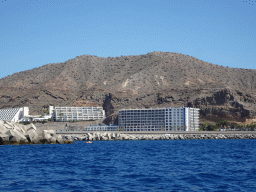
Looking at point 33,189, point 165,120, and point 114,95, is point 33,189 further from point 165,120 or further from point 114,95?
point 114,95

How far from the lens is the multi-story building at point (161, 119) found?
156250 millimetres

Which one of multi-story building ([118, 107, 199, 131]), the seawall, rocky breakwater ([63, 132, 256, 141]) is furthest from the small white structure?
rocky breakwater ([63, 132, 256, 141])

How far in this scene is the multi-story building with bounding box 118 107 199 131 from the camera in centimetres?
15625

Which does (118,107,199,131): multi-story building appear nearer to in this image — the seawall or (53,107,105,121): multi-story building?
the seawall

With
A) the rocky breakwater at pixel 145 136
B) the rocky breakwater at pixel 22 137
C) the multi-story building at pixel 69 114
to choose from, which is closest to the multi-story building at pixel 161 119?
the multi-story building at pixel 69 114

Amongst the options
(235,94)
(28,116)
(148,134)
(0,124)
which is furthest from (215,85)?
(0,124)

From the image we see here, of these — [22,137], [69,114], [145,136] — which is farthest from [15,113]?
[22,137]

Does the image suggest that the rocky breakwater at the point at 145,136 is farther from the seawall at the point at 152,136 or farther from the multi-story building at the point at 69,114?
the multi-story building at the point at 69,114

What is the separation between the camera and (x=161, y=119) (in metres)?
162

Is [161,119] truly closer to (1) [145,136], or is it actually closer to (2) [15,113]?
(1) [145,136]

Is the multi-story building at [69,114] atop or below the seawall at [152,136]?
atop

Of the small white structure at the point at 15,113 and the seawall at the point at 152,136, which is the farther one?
the small white structure at the point at 15,113

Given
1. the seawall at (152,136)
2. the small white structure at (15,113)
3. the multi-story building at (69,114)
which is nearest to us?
the seawall at (152,136)

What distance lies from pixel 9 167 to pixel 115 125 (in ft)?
464
